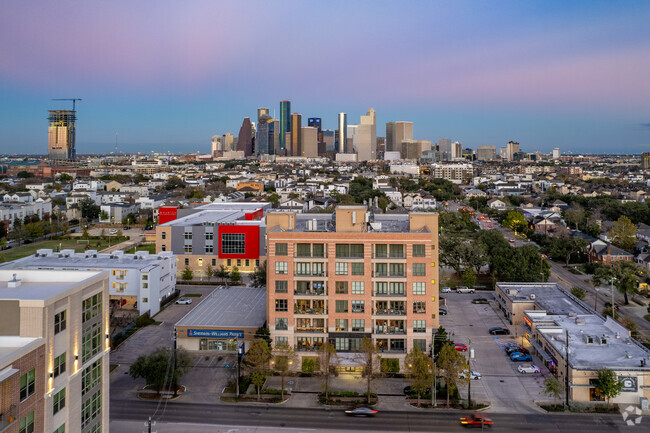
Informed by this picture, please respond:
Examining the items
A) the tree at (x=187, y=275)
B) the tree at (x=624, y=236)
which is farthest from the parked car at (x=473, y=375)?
the tree at (x=624, y=236)

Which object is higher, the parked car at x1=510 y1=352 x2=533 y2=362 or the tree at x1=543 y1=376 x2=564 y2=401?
the tree at x1=543 y1=376 x2=564 y2=401

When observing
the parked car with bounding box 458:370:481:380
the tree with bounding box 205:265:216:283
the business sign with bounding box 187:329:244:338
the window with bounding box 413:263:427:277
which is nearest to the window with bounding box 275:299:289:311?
the business sign with bounding box 187:329:244:338

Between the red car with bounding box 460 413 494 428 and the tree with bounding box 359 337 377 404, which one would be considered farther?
the tree with bounding box 359 337 377 404

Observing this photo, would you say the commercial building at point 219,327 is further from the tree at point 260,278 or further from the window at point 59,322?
the window at point 59,322

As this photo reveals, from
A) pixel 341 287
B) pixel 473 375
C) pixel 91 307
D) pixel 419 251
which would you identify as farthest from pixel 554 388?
pixel 91 307

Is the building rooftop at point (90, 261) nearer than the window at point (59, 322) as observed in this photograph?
No

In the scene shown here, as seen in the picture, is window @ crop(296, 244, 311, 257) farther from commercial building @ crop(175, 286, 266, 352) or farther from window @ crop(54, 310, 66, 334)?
window @ crop(54, 310, 66, 334)
